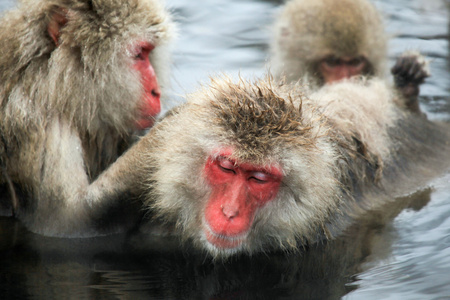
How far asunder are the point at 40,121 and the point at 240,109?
168 cm

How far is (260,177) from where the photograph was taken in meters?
Answer: 4.53

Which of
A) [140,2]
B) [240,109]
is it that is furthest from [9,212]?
[240,109]

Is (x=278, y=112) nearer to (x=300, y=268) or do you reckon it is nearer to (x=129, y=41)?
(x=300, y=268)

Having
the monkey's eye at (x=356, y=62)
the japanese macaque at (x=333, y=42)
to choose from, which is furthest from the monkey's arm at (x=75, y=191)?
the monkey's eye at (x=356, y=62)

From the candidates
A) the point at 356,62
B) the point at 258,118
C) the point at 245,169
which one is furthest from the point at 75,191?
the point at 356,62

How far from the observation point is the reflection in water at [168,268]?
4.45 meters

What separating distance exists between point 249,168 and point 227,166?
15cm

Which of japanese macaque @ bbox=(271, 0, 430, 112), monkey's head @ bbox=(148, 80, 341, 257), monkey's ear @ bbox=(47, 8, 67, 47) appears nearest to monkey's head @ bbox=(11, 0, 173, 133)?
monkey's ear @ bbox=(47, 8, 67, 47)

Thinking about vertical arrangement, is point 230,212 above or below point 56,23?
below

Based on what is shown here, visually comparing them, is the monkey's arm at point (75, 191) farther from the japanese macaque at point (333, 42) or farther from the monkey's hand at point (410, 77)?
the monkey's hand at point (410, 77)

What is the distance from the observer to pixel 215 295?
174 inches

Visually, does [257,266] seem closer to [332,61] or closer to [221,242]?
[221,242]

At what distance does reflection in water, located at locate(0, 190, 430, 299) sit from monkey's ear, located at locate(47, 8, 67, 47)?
4.97 feet

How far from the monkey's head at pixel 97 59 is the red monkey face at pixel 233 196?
4.12ft
